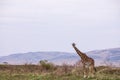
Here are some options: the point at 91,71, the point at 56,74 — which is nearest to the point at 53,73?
the point at 56,74

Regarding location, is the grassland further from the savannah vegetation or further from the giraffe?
the giraffe

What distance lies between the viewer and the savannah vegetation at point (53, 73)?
2044 cm

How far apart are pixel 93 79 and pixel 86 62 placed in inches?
31.3

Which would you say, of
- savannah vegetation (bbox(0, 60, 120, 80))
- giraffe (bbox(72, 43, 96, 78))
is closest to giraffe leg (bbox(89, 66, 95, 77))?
giraffe (bbox(72, 43, 96, 78))

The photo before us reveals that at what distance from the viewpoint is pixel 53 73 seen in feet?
71.9

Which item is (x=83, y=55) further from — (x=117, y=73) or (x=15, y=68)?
(x=15, y=68)

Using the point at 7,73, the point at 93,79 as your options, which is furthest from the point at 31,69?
the point at 93,79

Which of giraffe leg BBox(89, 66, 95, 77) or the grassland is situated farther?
the grassland

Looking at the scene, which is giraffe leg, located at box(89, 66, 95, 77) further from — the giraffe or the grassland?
the grassland

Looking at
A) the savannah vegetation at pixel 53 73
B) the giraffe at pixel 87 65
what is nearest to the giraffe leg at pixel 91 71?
the giraffe at pixel 87 65

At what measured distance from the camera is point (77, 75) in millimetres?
20938

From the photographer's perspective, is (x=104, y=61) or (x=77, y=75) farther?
(x=104, y=61)

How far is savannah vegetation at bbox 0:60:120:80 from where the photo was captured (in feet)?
67.1

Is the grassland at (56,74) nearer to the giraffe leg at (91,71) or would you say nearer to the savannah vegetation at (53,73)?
the savannah vegetation at (53,73)
